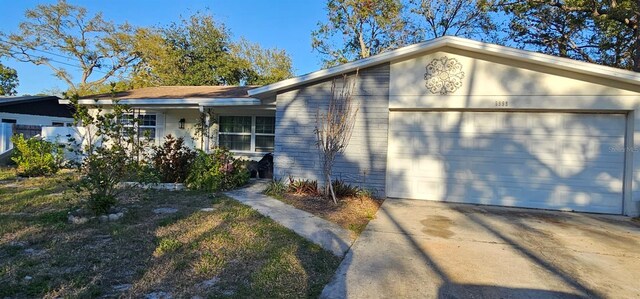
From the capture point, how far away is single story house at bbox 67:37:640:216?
7.29 metres

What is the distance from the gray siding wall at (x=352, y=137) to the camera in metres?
8.37

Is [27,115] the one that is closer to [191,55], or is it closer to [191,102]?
[191,102]

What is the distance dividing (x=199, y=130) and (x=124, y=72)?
80.0 feet

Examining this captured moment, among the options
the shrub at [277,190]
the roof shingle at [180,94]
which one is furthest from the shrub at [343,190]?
the roof shingle at [180,94]

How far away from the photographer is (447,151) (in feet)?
26.9

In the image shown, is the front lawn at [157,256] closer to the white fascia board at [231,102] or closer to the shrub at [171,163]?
the shrub at [171,163]

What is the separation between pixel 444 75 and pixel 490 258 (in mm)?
4621

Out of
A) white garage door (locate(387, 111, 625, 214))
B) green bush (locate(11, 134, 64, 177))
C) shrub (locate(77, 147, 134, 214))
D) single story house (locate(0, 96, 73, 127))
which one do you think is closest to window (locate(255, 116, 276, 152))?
white garage door (locate(387, 111, 625, 214))

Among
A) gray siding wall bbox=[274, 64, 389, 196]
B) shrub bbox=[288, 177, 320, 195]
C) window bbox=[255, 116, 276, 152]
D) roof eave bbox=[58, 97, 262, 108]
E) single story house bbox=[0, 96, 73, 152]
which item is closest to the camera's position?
shrub bbox=[288, 177, 320, 195]

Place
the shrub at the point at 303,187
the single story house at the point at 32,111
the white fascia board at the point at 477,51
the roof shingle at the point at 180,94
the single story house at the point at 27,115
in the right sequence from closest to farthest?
the white fascia board at the point at 477,51 → the shrub at the point at 303,187 → the roof shingle at the point at 180,94 → the single story house at the point at 27,115 → the single story house at the point at 32,111

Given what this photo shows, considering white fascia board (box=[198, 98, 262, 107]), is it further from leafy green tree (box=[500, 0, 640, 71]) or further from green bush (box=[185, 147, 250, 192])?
leafy green tree (box=[500, 0, 640, 71])

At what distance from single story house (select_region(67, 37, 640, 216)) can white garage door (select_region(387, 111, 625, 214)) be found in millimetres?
21

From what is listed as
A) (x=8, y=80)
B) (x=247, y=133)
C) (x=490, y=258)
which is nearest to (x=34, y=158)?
(x=247, y=133)

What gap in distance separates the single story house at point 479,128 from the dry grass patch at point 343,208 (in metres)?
0.89
